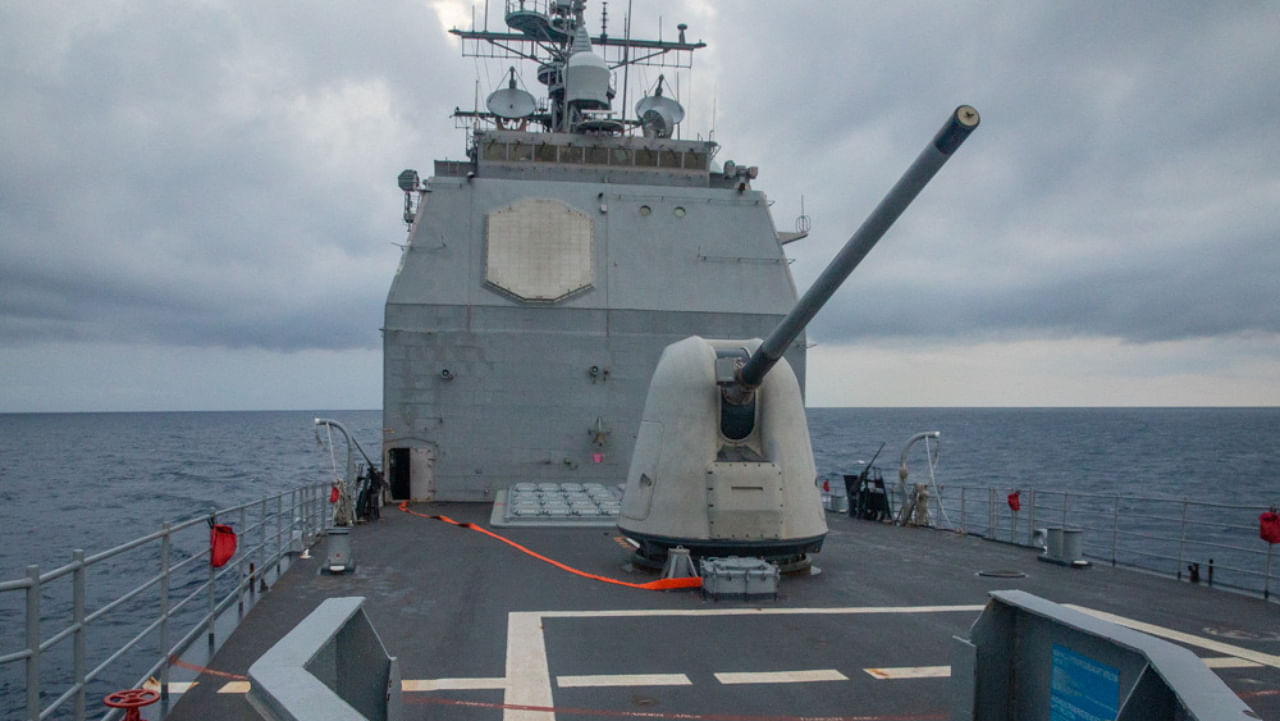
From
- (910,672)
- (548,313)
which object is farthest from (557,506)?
(910,672)

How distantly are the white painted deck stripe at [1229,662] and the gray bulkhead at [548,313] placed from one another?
906 centimetres

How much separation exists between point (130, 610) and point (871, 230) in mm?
12889

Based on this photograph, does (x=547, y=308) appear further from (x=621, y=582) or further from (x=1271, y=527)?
(x=1271, y=527)

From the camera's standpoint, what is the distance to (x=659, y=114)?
18453 mm

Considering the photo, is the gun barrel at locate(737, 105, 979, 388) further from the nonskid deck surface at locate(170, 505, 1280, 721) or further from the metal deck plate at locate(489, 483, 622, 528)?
the metal deck plate at locate(489, 483, 622, 528)

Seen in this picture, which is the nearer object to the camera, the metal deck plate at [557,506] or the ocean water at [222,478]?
the metal deck plate at [557,506]

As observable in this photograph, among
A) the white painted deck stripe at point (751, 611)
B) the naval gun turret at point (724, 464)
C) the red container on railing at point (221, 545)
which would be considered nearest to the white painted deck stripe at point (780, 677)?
the white painted deck stripe at point (751, 611)

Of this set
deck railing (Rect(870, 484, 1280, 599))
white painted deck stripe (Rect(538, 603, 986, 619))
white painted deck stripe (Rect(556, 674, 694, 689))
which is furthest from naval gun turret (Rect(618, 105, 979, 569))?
deck railing (Rect(870, 484, 1280, 599))

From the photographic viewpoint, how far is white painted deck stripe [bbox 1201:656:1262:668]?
5.44 meters

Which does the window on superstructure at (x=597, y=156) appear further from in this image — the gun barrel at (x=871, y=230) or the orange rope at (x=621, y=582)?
the gun barrel at (x=871, y=230)

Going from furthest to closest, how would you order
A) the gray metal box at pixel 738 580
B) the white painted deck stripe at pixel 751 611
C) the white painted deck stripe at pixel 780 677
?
the gray metal box at pixel 738 580, the white painted deck stripe at pixel 751 611, the white painted deck stripe at pixel 780 677

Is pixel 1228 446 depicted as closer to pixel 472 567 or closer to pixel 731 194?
pixel 731 194

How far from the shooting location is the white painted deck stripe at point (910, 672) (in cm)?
515

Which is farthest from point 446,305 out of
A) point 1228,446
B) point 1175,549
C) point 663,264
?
point 1228,446
